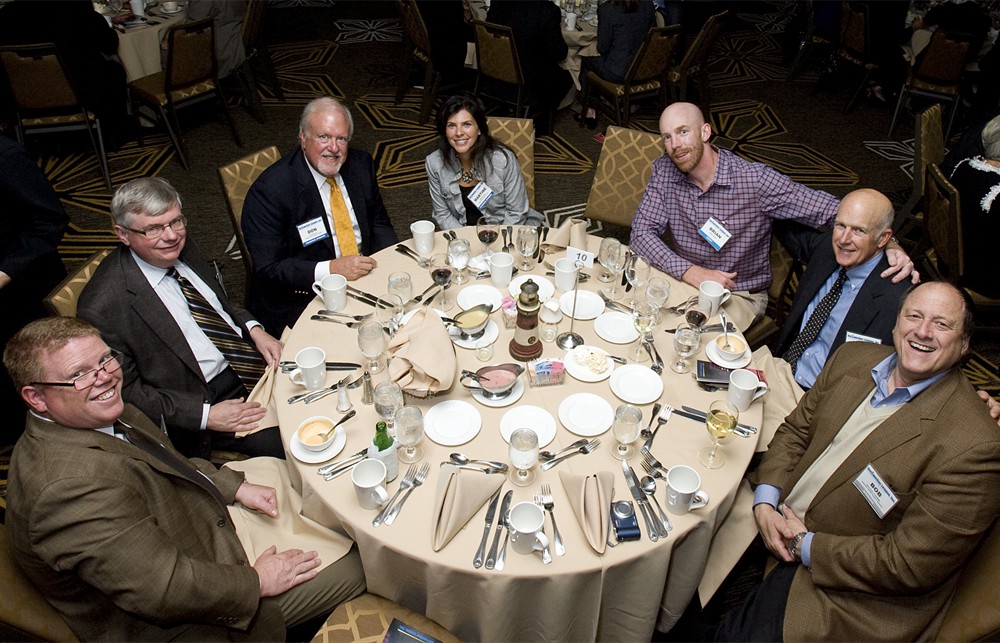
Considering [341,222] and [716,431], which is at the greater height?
[716,431]

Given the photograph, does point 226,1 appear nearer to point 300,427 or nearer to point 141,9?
point 141,9

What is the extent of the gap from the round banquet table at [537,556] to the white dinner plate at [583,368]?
29 mm

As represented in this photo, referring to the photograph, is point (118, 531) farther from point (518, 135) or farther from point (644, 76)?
point (644, 76)

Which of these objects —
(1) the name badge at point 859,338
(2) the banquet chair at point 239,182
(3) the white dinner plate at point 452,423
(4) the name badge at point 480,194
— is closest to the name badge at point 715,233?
(1) the name badge at point 859,338

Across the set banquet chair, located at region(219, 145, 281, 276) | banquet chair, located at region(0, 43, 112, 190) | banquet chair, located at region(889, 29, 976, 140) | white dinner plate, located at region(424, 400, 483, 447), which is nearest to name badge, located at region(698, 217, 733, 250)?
white dinner plate, located at region(424, 400, 483, 447)

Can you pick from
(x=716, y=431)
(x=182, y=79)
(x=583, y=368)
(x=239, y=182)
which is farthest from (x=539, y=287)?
(x=182, y=79)

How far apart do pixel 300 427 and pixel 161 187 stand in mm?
1176

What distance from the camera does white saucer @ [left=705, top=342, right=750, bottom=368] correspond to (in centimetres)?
230

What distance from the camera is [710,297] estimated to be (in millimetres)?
2531

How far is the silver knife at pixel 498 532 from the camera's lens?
5.58 feet

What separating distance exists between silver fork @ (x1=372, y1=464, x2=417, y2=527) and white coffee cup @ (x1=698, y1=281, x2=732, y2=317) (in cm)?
138

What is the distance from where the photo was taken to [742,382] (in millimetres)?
2152

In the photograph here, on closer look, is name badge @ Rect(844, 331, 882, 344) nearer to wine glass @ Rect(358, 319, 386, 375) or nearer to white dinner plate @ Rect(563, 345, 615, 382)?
white dinner plate @ Rect(563, 345, 615, 382)

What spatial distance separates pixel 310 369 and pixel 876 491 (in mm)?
1848
